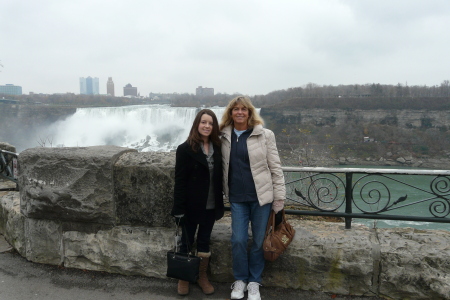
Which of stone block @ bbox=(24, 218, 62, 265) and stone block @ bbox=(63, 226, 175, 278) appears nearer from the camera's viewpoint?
stone block @ bbox=(63, 226, 175, 278)

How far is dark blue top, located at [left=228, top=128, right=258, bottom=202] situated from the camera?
2527 millimetres

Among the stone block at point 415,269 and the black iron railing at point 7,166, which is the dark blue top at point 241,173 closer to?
the stone block at point 415,269

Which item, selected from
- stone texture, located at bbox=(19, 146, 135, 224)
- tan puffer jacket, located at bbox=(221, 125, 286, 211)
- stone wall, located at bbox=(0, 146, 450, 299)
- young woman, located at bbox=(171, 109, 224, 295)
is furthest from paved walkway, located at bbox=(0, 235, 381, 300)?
tan puffer jacket, located at bbox=(221, 125, 286, 211)

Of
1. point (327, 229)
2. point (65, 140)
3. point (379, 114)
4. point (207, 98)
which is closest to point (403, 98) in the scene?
point (379, 114)

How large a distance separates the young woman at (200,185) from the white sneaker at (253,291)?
0.30 meters

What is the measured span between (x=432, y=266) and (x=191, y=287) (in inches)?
69.7

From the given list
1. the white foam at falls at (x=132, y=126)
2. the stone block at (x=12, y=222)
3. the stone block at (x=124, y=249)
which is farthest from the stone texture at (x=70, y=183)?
the white foam at falls at (x=132, y=126)

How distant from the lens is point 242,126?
261cm

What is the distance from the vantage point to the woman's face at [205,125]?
2500mm

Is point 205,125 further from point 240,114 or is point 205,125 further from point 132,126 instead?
point 132,126

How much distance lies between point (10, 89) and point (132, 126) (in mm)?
44583

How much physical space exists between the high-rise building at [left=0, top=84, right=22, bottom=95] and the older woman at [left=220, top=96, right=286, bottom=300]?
75.3m

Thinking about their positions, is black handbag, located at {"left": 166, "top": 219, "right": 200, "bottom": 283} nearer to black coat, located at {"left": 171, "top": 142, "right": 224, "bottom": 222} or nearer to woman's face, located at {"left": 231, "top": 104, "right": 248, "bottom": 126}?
black coat, located at {"left": 171, "top": 142, "right": 224, "bottom": 222}

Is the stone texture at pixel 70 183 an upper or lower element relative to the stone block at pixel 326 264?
upper
